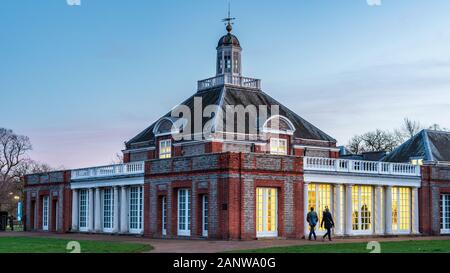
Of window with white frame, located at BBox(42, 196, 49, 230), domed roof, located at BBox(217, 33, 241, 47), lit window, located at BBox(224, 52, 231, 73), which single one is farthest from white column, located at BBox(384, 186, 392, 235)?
window with white frame, located at BBox(42, 196, 49, 230)

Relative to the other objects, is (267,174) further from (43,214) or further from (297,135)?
(43,214)

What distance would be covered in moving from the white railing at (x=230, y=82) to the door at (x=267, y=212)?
15.3 meters

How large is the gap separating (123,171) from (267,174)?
1055 cm

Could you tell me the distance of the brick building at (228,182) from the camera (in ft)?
117

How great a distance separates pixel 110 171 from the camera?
44281 millimetres

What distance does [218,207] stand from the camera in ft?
116

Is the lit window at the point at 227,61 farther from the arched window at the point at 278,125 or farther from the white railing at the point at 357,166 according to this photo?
the white railing at the point at 357,166

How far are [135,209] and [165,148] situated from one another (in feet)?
22.5

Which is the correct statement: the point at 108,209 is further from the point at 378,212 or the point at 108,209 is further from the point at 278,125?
the point at 378,212

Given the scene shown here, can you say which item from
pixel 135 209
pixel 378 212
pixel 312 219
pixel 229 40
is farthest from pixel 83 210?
pixel 378 212

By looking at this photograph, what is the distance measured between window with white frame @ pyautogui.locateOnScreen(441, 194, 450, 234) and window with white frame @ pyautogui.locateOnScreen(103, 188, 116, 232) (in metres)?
20.1

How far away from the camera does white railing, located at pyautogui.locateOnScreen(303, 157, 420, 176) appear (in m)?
38.3

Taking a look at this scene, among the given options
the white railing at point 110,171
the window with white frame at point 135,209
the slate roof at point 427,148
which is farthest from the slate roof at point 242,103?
the window with white frame at point 135,209

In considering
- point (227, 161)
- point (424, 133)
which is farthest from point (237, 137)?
point (424, 133)
